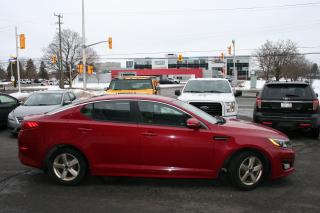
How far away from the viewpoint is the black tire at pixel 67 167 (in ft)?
18.1

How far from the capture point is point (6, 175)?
625cm

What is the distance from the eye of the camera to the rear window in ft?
30.2

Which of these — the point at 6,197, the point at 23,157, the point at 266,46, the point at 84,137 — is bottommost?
the point at 6,197

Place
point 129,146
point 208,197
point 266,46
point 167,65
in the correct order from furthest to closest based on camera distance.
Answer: point 167,65
point 266,46
point 129,146
point 208,197

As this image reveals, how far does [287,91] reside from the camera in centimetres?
934

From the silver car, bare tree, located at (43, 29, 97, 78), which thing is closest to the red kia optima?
the silver car

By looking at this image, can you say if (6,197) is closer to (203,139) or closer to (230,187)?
(203,139)

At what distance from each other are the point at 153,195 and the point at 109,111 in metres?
1.55

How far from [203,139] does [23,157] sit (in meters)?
3.07

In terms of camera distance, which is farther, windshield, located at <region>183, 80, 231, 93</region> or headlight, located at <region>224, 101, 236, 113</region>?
windshield, located at <region>183, 80, 231, 93</region>

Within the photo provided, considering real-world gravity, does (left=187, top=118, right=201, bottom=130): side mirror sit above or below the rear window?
below

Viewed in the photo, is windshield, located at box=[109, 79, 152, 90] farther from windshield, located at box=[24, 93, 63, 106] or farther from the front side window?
the front side window

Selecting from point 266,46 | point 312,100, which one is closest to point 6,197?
point 312,100

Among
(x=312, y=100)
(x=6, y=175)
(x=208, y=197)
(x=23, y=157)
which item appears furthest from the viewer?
(x=312, y=100)
